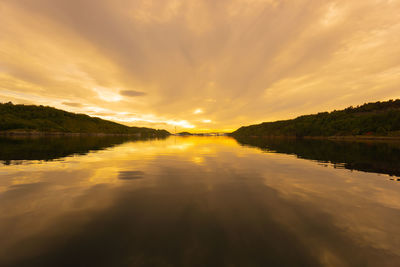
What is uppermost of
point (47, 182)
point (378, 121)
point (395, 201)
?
point (378, 121)

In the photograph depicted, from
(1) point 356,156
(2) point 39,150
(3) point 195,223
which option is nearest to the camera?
(3) point 195,223

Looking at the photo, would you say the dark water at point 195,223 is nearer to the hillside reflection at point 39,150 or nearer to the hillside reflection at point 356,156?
the hillside reflection at point 356,156

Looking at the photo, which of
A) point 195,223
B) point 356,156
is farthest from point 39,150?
point 356,156

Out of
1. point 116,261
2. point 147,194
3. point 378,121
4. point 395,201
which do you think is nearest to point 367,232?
point 395,201

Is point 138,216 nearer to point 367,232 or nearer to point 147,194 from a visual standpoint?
point 147,194

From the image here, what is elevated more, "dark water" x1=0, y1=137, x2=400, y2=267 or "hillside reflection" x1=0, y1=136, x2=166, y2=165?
"hillside reflection" x1=0, y1=136, x2=166, y2=165

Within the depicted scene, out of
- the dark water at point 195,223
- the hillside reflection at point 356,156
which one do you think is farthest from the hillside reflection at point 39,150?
the hillside reflection at point 356,156

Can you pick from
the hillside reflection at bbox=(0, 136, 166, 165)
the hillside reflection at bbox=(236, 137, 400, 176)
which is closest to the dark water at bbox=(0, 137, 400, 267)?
the hillside reflection at bbox=(236, 137, 400, 176)

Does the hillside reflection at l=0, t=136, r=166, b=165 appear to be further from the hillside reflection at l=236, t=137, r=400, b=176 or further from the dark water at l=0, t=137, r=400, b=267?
the hillside reflection at l=236, t=137, r=400, b=176

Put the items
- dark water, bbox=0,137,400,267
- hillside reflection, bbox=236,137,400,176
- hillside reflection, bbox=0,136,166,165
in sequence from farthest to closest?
1. hillside reflection, bbox=0,136,166,165
2. hillside reflection, bbox=236,137,400,176
3. dark water, bbox=0,137,400,267

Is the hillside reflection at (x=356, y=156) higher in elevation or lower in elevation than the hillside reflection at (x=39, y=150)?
lower

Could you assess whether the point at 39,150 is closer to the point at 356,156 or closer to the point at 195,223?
the point at 195,223

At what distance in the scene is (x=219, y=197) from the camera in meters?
11.6

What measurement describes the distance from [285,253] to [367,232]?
4.80 m
